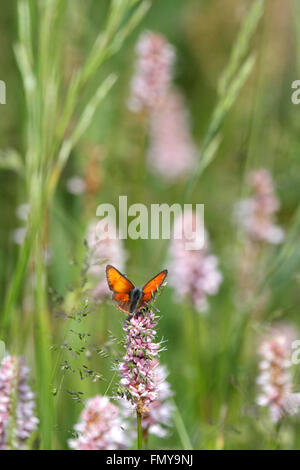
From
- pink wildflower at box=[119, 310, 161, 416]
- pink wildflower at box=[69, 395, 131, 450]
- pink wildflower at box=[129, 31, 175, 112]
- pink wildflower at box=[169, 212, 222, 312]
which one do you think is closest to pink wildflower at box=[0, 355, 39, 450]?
pink wildflower at box=[69, 395, 131, 450]

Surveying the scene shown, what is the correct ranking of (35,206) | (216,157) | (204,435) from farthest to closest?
(216,157), (204,435), (35,206)

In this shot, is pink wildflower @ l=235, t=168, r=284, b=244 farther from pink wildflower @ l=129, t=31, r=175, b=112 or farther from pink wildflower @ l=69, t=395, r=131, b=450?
pink wildflower @ l=69, t=395, r=131, b=450

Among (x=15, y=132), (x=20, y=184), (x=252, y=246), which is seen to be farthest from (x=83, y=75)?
(x=15, y=132)

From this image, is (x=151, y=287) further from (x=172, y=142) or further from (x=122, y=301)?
(x=172, y=142)

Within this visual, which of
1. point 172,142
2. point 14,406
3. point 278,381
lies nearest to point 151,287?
point 14,406

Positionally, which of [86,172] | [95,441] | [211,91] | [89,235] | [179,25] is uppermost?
[179,25]

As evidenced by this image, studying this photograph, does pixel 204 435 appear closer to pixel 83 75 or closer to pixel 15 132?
pixel 83 75
